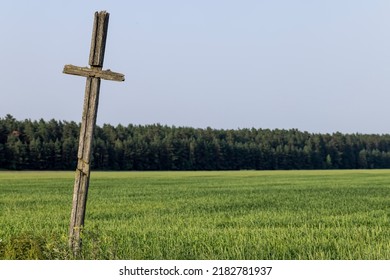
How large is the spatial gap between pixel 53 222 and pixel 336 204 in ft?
46.2

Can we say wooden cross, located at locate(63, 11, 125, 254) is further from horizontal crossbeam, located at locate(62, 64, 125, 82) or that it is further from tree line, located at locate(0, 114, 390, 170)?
tree line, located at locate(0, 114, 390, 170)

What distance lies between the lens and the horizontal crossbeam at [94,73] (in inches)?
395

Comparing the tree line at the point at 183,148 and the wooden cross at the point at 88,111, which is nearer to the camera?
the wooden cross at the point at 88,111

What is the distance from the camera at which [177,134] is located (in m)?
165

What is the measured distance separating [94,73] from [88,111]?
24.2 inches

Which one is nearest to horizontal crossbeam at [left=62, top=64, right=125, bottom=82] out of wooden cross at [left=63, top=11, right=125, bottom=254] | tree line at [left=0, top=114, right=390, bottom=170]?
wooden cross at [left=63, top=11, right=125, bottom=254]

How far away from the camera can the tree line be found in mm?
126375

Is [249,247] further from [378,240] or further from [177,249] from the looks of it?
[378,240]

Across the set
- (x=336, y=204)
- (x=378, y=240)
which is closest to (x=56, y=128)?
(x=336, y=204)

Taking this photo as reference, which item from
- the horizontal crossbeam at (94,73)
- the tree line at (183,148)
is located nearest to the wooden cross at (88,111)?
the horizontal crossbeam at (94,73)

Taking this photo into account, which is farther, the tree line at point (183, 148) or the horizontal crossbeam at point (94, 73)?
the tree line at point (183, 148)

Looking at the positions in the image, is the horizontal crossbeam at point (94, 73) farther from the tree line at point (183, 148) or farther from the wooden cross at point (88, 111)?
the tree line at point (183, 148)

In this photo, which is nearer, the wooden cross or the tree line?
the wooden cross

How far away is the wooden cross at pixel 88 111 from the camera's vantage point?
32.8 ft
